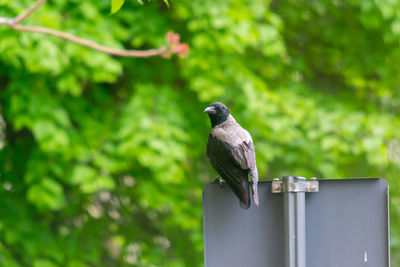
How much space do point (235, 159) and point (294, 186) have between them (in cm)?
25

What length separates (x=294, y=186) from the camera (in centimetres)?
190

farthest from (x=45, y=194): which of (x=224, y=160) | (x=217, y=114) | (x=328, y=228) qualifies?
(x=328, y=228)

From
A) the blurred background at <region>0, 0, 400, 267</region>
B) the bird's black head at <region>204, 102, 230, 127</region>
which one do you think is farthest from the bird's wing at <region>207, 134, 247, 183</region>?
the blurred background at <region>0, 0, 400, 267</region>

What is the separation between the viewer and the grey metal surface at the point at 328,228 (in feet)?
6.40

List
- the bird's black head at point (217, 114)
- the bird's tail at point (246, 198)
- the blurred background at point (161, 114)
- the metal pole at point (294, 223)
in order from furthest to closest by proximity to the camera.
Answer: the blurred background at point (161, 114) < the bird's black head at point (217, 114) < the bird's tail at point (246, 198) < the metal pole at point (294, 223)

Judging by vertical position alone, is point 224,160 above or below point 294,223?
above

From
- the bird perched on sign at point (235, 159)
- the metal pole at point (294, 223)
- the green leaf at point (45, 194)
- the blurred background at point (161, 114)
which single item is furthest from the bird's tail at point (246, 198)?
the green leaf at point (45, 194)

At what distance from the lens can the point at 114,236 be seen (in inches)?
230

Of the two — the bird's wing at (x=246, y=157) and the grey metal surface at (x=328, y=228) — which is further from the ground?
the bird's wing at (x=246, y=157)

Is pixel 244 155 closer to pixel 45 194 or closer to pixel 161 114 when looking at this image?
pixel 161 114

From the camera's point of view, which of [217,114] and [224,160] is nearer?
[224,160]

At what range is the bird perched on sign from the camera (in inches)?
79.0

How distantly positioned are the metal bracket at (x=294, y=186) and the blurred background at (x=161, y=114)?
2.62 m

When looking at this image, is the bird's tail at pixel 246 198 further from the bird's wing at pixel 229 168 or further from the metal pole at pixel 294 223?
the metal pole at pixel 294 223
